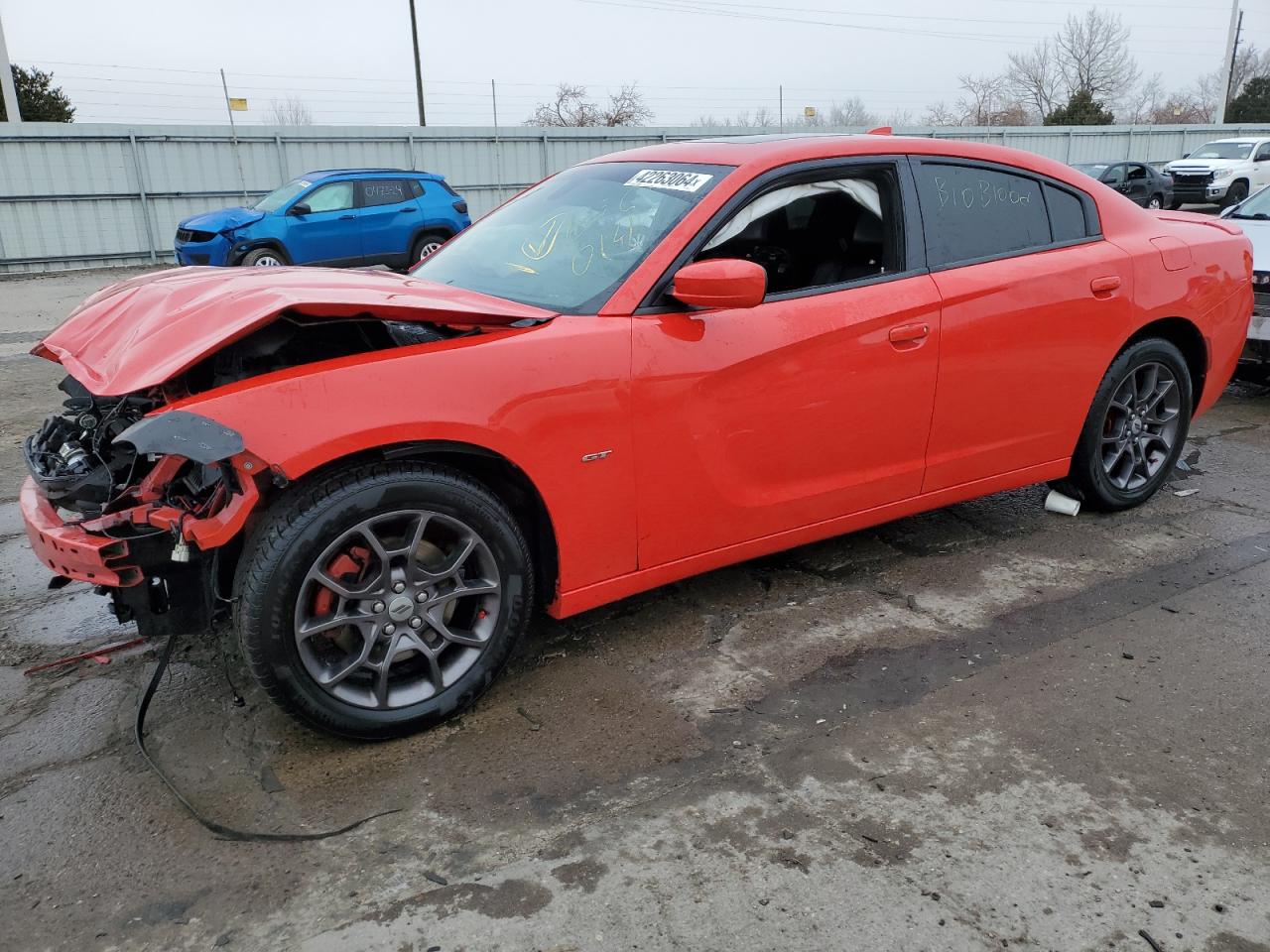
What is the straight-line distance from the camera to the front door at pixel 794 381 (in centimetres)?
A: 315

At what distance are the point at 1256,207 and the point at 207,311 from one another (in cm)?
809

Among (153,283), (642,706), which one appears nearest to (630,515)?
(642,706)

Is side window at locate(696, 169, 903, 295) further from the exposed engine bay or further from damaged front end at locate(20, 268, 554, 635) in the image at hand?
the exposed engine bay

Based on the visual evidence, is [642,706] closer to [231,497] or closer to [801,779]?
[801,779]

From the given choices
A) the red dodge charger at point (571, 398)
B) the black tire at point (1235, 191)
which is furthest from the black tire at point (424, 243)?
the black tire at point (1235, 191)

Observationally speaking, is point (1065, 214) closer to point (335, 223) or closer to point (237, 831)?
point (237, 831)

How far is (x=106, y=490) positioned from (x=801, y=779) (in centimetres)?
210

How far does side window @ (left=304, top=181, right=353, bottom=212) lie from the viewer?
1465cm

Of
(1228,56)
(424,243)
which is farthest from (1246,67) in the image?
(424,243)

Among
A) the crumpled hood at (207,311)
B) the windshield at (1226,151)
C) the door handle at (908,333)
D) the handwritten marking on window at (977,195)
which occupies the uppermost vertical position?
the handwritten marking on window at (977,195)

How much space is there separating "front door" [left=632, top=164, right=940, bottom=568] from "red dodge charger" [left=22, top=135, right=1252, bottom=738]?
0.04 ft

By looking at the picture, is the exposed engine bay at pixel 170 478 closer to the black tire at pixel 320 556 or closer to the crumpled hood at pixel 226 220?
the black tire at pixel 320 556

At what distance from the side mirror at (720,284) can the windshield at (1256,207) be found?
6542 mm

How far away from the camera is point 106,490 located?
9.21 feet
